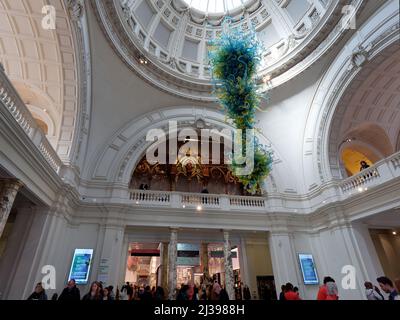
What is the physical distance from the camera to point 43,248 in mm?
7344

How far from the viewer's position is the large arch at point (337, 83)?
8.23 metres

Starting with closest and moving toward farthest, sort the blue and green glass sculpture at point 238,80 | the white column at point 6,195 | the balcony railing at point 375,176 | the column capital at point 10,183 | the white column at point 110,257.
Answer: the white column at point 6,195
the column capital at point 10,183
the blue and green glass sculpture at point 238,80
the balcony railing at point 375,176
the white column at point 110,257

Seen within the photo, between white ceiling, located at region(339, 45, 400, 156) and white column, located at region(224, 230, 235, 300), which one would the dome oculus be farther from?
white column, located at region(224, 230, 235, 300)

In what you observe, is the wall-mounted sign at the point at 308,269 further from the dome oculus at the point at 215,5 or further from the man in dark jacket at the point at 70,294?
the dome oculus at the point at 215,5

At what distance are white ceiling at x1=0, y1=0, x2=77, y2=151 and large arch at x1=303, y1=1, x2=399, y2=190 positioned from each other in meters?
11.0

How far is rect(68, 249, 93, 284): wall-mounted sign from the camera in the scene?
27.5ft

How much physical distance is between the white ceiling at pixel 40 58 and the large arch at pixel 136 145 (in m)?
2.29

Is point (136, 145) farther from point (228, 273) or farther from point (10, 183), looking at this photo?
point (228, 273)

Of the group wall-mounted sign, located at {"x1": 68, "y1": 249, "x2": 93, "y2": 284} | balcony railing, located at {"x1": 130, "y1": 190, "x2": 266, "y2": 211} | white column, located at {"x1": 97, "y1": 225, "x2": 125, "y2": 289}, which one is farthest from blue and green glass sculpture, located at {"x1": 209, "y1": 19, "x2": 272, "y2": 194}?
wall-mounted sign, located at {"x1": 68, "y1": 249, "x2": 93, "y2": 284}

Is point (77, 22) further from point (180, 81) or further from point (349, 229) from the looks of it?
point (349, 229)

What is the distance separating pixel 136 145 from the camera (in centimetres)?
1177

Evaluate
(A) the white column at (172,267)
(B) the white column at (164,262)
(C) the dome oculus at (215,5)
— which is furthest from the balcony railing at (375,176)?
(C) the dome oculus at (215,5)

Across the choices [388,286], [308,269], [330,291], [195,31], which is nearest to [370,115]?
[308,269]

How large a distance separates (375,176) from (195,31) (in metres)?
13.4
